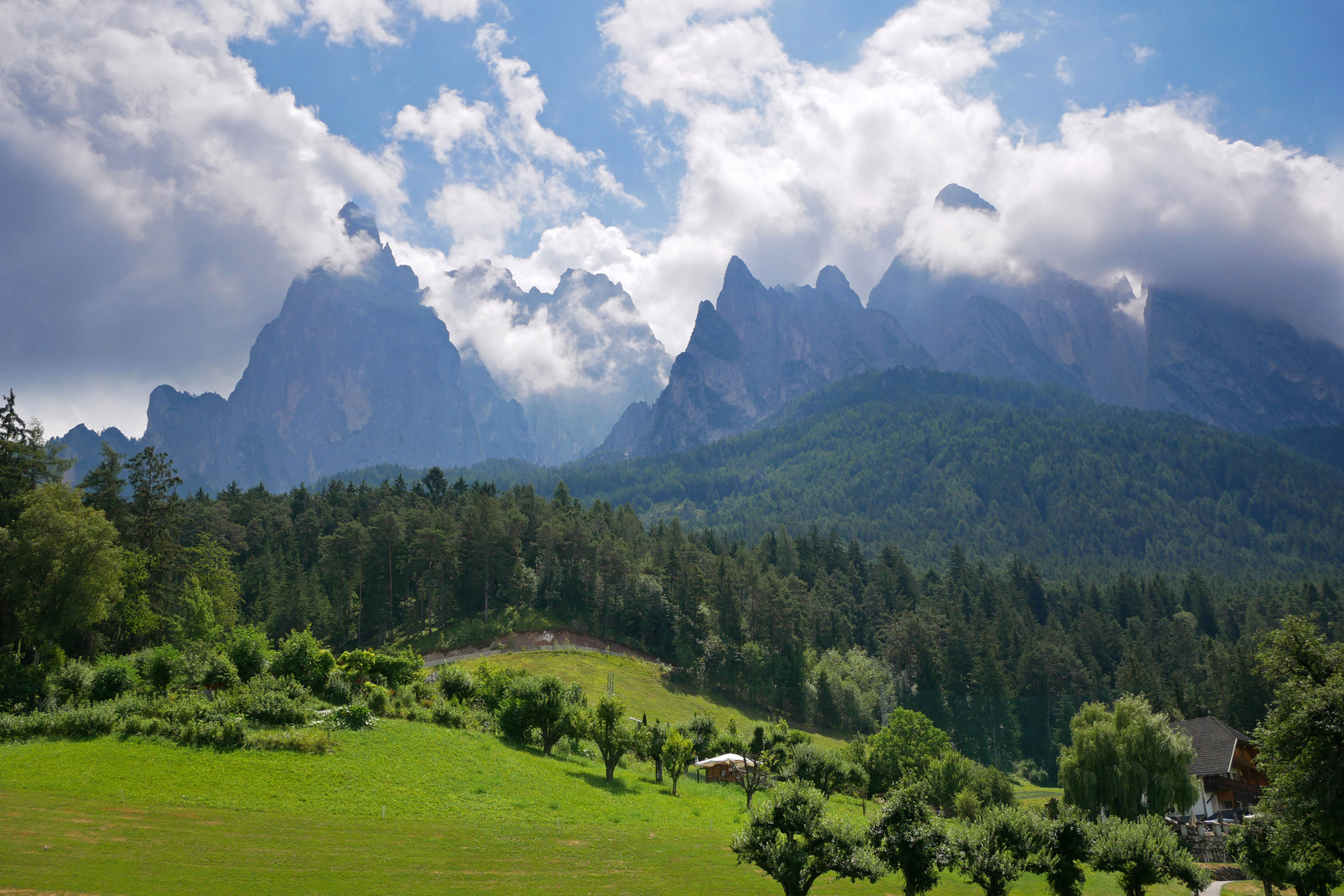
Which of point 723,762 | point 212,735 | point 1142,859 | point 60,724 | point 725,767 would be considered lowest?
point 725,767

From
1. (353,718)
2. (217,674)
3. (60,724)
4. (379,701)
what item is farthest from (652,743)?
(60,724)

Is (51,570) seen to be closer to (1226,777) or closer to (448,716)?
(448,716)

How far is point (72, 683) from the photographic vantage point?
39562mm

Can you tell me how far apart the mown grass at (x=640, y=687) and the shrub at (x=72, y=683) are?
31990 mm

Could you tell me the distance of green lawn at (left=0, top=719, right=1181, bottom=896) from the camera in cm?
2220

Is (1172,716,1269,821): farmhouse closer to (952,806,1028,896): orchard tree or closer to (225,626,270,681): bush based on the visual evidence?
(952,806,1028,896): orchard tree

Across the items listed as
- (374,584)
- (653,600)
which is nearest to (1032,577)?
(653,600)

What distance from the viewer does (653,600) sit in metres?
96.3

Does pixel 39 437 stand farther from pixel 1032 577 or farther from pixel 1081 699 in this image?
pixel 1032 577

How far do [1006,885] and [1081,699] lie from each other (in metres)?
87.1

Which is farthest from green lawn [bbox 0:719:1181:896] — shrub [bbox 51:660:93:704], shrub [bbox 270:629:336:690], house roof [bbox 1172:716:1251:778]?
house roof [bbox 1172:716:1251:778]

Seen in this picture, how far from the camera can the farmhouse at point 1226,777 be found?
54375mm

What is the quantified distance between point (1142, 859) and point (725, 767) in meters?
32.4

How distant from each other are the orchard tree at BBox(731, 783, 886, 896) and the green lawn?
3.74 metres
